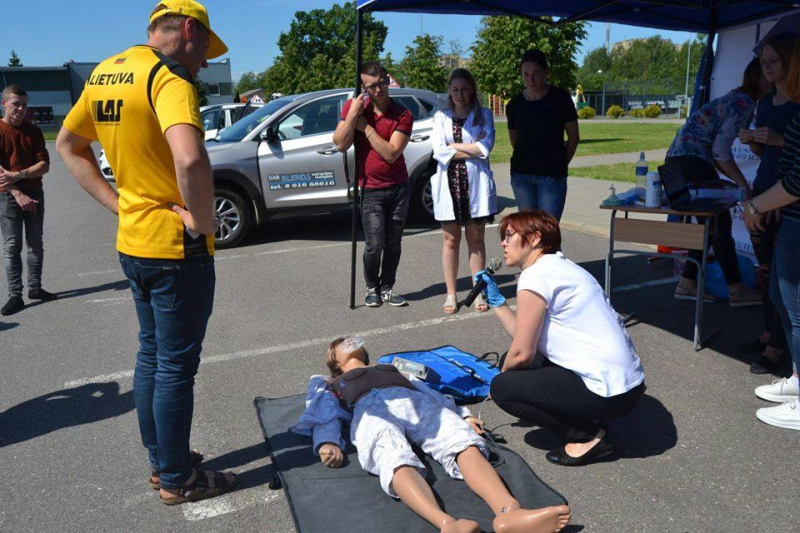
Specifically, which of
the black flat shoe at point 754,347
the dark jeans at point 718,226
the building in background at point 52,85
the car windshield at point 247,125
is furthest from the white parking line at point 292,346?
the building in background at point 52,85

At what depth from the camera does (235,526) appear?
2996mm

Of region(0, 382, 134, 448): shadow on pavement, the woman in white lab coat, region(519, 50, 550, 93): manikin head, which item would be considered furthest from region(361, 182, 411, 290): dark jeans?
region(0, 382, 134, 448): shadow on pavement

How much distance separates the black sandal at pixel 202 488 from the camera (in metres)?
3.15

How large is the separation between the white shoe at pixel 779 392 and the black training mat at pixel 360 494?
1.72 metres

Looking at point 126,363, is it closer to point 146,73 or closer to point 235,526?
point 235,526

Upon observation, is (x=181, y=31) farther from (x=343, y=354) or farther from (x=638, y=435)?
(x=638, y=435)

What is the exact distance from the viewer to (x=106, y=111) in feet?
8.99

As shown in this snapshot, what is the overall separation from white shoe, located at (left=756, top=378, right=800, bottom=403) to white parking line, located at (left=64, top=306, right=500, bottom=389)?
2257 mm

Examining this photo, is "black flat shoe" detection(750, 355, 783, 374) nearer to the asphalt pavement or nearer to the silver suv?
the asphalt pavement

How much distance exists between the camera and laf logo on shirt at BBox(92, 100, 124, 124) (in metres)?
2.69

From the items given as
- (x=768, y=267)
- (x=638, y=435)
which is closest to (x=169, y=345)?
(x=638, y=435)

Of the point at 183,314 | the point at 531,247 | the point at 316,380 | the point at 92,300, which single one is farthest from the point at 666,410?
the point at 92,300

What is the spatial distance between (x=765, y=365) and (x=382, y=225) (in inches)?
124

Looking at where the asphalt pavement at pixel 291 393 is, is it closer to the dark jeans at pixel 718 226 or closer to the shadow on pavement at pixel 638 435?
the shadow on pavement at pixel 638 435
